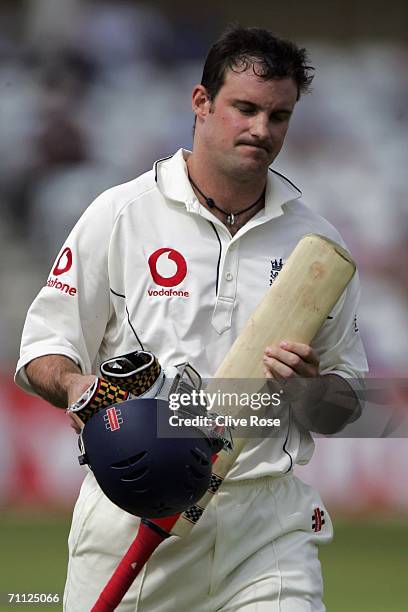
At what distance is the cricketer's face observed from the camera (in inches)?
107

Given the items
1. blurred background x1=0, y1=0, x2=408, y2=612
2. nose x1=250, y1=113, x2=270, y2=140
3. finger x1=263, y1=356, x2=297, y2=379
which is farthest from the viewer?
blurred background x1=0, y1=0, x2=408, y2=612

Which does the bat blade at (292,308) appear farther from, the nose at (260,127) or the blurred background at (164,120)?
the blurred background at (164,120)

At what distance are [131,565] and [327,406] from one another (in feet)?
1.93

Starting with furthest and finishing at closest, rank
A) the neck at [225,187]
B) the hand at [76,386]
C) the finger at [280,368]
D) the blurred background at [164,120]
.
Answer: the blurred background at [164,120], the neck at [225,187], the finger at [280,368], the hand at [76,386]

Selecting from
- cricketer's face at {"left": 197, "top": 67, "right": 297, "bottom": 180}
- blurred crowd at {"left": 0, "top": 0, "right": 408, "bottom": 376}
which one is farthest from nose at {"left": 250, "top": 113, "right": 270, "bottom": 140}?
blurred crowd at {"left": 0, "top": 0, "right": 408, "bottom": 376}

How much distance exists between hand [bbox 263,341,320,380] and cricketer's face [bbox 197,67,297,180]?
0.46m

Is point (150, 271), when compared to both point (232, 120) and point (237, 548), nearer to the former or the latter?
point (232, 120)

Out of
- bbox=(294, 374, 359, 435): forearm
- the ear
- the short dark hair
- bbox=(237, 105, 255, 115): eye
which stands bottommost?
bbox=(294, 374, 359, 435): forearm

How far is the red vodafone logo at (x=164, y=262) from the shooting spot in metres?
2.74

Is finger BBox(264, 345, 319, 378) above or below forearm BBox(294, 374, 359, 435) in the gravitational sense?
above

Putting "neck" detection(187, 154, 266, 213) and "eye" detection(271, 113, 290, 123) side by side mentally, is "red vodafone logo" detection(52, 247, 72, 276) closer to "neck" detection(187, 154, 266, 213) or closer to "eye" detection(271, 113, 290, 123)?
"neck" detection(187, 154, 266, 213)

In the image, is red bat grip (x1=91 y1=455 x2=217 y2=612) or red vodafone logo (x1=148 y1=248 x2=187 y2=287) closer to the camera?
red bat grip (x1=91 y1=455 x2=217 y2=612)

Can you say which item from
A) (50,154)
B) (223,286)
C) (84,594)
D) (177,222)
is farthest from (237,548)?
(50,154)

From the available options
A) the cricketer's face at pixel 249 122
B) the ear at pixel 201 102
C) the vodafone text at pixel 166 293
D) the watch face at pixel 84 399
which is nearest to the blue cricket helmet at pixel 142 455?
the watch face at pixel 84 399
